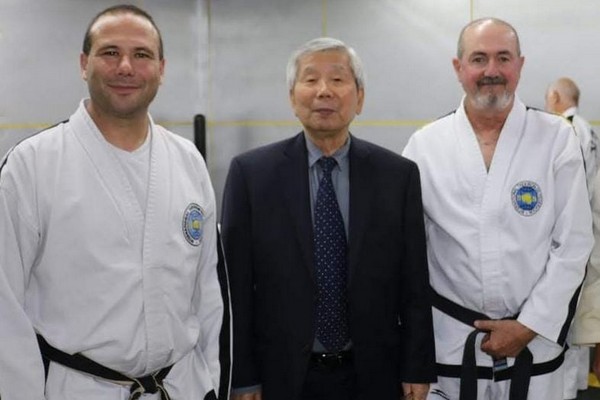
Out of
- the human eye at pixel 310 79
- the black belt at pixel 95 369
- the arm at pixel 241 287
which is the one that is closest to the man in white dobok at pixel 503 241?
the human eye at pixel 310 79

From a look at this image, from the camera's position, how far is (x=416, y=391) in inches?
98.7

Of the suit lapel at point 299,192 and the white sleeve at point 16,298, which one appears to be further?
the suit lapel at point 299,192

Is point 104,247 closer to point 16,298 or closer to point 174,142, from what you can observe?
point 16,298

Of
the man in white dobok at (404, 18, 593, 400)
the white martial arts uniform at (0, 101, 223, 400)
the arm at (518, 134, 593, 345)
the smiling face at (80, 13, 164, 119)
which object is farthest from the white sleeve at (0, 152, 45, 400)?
the arm at (518, 134, 593, 345)

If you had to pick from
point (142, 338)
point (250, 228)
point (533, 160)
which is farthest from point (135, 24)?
point (533, 160)

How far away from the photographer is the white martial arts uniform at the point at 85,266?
6.55ft

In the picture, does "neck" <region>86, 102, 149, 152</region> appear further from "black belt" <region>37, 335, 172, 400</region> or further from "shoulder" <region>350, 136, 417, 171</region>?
"shoulder" <region>350, 136, 417, 171</region>

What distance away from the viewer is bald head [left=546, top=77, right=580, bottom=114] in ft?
18.5

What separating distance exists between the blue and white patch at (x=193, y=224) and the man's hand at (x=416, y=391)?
2.77 ft

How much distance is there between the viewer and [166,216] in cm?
216

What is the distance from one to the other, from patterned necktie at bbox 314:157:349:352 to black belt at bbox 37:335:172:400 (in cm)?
59

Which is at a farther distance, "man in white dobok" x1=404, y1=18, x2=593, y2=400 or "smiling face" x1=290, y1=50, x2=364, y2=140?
"man in white dobok" x1=404, y1=18, x2=593, y2=400

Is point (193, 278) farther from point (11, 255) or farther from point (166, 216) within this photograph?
point (11, 255)

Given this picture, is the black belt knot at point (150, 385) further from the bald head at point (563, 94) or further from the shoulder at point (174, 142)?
the bald head at point (563, 94)
